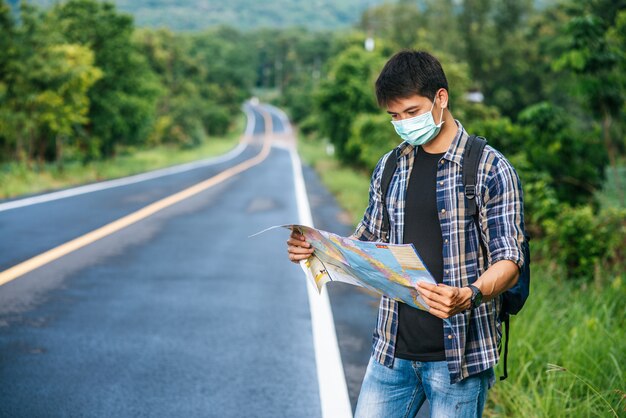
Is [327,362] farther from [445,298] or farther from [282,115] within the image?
[282,115]

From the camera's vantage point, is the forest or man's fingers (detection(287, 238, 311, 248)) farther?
the forest

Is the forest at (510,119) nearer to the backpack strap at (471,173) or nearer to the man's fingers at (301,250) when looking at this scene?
the backpack strap at (471,173)

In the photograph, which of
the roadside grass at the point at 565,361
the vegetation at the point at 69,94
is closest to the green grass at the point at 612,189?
the roadside grass at the point at 565,361

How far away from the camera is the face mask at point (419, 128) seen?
257 cm

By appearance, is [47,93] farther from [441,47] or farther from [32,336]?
[441,47]

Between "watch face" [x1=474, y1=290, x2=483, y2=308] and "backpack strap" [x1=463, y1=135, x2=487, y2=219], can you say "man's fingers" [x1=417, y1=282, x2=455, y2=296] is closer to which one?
"watch face" [x1=474, y1=290, x2=483, y2=308]

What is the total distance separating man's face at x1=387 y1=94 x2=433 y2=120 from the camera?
2.58 metres

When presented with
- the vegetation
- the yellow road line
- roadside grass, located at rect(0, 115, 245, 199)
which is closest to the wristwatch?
the yellow road line

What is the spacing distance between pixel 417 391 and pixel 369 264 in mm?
586

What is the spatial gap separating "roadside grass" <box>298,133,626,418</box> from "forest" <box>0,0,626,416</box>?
15 millimetres

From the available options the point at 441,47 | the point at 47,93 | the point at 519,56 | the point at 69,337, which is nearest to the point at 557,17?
the point at 519,56

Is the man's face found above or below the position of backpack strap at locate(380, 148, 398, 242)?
above

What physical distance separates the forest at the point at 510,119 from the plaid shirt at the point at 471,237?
0.69 meters

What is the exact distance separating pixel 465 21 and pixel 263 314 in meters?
48.3
